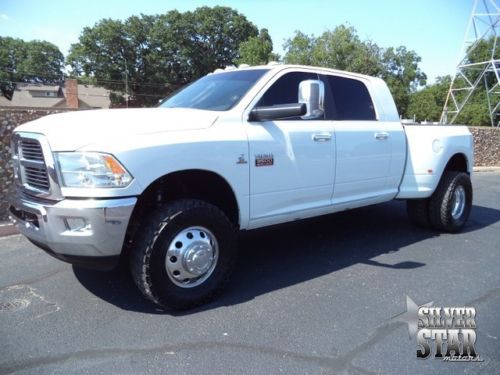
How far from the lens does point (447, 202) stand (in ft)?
18.8

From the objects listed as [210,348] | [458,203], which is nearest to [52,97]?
[458,203]

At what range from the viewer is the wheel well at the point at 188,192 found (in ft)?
10.9

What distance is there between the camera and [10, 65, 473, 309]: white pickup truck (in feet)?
9.63

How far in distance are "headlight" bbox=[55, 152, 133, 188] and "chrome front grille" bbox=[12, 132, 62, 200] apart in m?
0.09

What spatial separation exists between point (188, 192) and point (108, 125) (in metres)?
0.89

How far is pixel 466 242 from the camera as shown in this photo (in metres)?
5.58

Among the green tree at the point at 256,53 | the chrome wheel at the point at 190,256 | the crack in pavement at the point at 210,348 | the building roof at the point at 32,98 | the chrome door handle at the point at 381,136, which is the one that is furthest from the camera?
the building roof at the point at 32,98

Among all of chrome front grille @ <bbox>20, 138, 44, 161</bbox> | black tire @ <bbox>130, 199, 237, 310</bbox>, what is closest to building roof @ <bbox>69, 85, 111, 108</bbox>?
chrome front grille @ <bbox>20, 138, 44, 161</bbox>

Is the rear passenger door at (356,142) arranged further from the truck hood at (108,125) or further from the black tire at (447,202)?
the truck hood at (108,125)

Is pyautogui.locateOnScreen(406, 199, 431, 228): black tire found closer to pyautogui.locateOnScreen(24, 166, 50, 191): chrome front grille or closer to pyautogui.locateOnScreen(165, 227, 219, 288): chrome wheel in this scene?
pyautogui.locateOnScreen(165, 227, 219, 288): chrome wheel

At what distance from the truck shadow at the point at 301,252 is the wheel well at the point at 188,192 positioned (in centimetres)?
63

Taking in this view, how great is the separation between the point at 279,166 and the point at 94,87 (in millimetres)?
65593

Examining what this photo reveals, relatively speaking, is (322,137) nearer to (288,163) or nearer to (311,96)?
(288,163)

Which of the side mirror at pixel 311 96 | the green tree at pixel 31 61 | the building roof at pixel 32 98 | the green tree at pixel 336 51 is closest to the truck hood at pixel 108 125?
the side mirror at pixel 311 96
